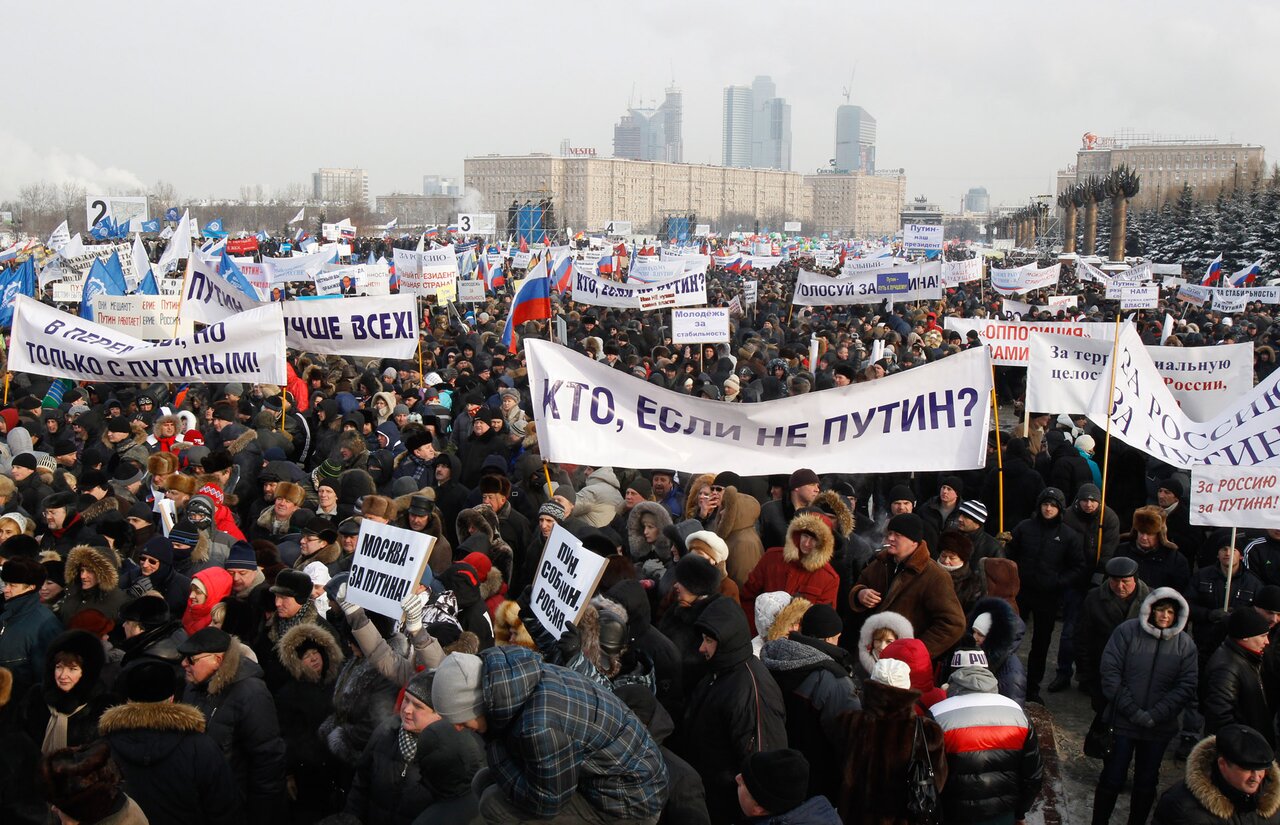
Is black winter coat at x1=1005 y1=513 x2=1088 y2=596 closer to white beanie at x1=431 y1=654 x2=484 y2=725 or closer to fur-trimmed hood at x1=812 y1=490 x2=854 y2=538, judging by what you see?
fur-trimmed hood at x1=812 y1=490 x2=854 y2=538

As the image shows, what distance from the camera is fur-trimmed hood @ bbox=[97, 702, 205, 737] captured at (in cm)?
397

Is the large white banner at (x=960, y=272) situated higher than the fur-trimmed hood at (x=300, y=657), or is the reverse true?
the large white banner at (x=960, y=272)

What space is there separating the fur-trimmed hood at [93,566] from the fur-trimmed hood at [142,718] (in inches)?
65.9

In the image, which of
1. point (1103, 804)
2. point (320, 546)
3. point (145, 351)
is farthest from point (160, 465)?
point (1103, 804)

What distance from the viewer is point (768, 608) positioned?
489cm

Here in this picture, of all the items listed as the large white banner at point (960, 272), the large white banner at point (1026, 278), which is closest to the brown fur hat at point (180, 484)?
the large white banner at point (960, 272)

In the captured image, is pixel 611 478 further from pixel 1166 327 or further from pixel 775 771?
pixel 1166 327

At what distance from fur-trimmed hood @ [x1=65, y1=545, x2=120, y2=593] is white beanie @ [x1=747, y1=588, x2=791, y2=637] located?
2.93m

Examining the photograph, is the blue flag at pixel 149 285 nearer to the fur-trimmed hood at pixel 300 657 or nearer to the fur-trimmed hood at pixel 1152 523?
the fur-trimmed hood at pixel 300 657

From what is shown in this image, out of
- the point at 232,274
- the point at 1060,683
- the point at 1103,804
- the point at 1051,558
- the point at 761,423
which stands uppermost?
the point at 232,274

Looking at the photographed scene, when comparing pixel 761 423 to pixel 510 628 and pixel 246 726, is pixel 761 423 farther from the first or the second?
pixel 246 726

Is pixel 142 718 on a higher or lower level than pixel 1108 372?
lower

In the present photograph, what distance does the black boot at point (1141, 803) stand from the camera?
538cm

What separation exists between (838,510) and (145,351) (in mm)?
5520
